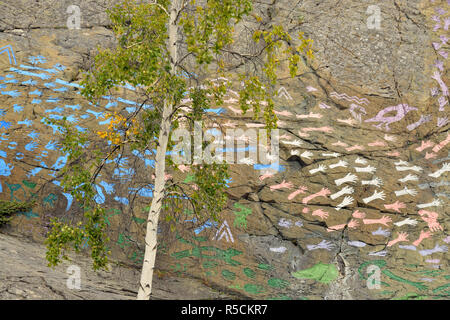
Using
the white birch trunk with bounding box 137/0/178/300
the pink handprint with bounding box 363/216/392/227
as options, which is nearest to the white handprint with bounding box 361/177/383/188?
the pink handprint with bounding box 363/216/392/227

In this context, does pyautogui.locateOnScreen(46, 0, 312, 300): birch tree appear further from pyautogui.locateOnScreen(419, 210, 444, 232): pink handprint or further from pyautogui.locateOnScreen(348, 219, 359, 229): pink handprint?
pyautogui.locateOnScreen(419, 210, 444, 232): pink handprint

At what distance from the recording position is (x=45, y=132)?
1116 centimetres

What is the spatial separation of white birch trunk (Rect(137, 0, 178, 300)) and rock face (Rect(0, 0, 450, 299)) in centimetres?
260

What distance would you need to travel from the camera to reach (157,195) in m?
6.90

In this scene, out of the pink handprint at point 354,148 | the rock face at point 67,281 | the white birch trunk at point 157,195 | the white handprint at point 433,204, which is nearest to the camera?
the white birch trunk at point 157,195

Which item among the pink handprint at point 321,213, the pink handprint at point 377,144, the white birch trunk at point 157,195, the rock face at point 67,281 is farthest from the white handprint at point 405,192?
the white birch trunk at point 157,195

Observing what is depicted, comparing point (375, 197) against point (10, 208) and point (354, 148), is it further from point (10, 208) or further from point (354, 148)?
point (10, 208)

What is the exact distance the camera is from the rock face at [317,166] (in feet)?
33.6

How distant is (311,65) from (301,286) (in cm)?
528

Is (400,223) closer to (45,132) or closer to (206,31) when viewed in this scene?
(206,31)

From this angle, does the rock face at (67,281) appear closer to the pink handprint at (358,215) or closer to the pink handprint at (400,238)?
the pink handprint at (358,215)

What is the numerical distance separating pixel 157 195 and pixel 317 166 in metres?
4.97

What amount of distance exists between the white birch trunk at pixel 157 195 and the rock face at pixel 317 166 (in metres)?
2.60

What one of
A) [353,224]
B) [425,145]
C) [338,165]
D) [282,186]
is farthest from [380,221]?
[282,186]
